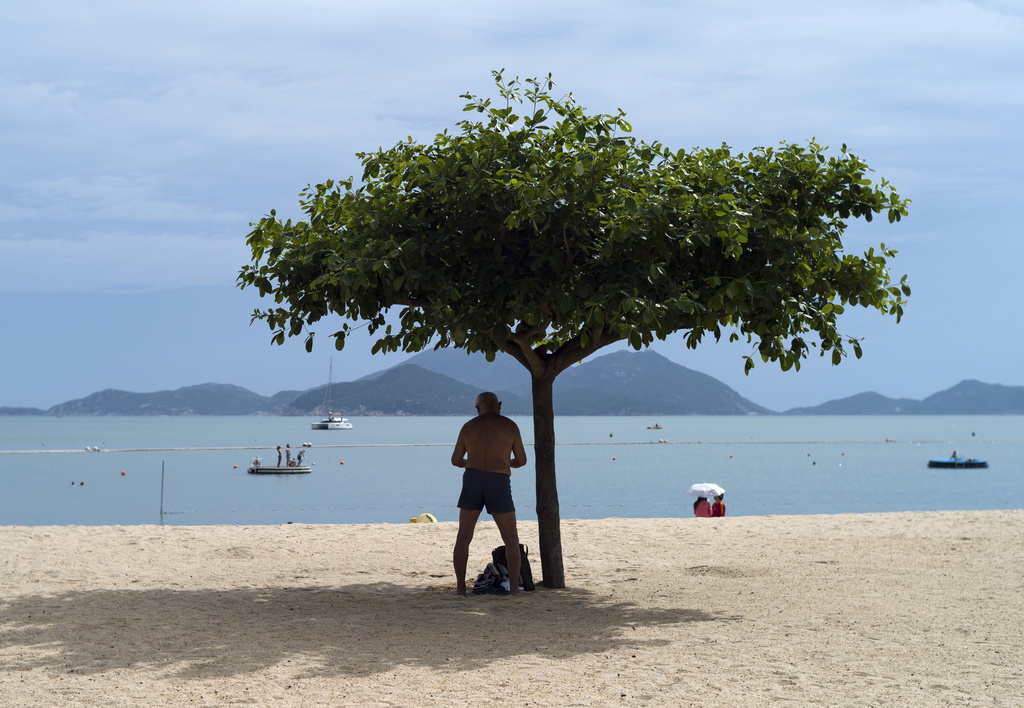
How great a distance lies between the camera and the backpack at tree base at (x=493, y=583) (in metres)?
8.99

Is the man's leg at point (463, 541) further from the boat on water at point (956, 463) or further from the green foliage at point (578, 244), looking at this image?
the boat on water at point (956, 463)

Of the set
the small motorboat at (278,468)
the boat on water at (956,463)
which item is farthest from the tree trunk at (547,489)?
the boat on water at (956,463)

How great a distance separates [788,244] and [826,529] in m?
7.15

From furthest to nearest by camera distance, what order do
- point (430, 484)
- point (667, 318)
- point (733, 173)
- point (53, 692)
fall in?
point (430, 484), point (733, 173), point (667, 318), point (53, 692)

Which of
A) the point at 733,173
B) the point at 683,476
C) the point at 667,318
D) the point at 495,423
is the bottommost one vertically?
the point at 683,476

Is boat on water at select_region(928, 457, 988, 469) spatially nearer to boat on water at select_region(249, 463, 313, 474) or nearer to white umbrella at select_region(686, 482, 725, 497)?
white umbrella at select_region(686, 482, 725, 497)

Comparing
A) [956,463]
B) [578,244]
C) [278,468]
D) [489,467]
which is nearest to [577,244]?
[578,244]

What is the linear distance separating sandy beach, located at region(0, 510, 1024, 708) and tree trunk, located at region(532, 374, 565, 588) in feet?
0.94

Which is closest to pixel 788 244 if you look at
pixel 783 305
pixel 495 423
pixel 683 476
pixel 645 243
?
pixel 783 305

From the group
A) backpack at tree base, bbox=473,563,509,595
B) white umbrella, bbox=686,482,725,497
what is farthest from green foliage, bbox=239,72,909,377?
white umbrella, bbox=686,482,725,497

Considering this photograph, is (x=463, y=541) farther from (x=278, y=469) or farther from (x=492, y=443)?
(x=278, y=469)

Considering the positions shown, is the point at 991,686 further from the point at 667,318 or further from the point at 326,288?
the point at 326,288

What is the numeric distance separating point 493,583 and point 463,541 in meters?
0.55

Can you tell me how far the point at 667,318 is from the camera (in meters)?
7.59
